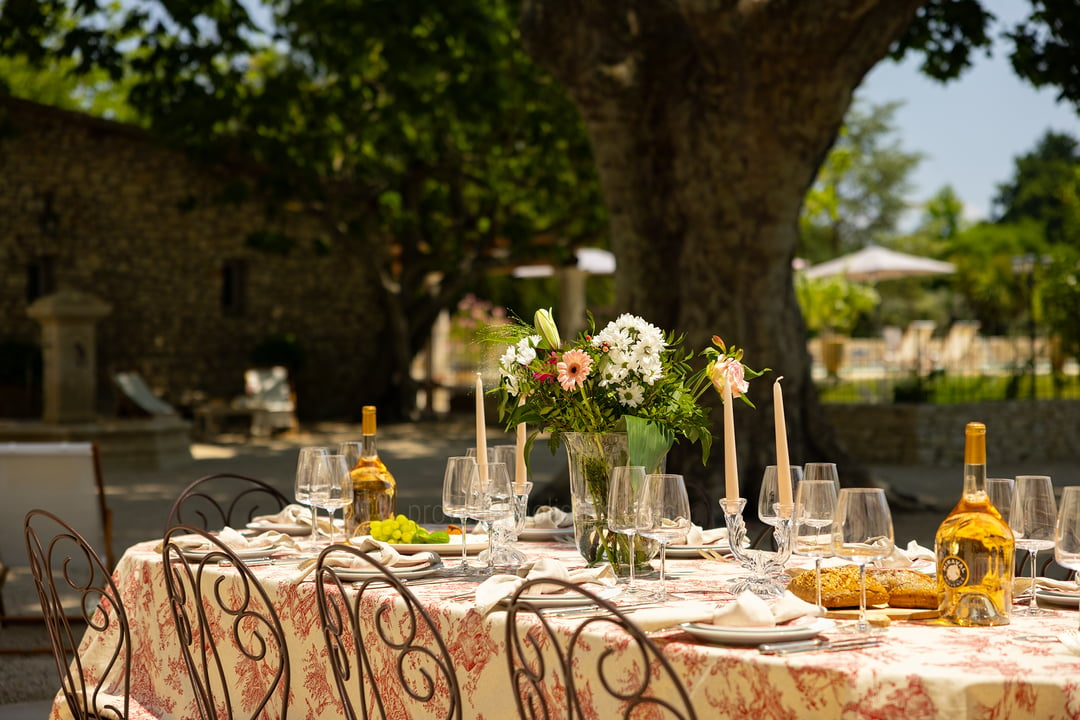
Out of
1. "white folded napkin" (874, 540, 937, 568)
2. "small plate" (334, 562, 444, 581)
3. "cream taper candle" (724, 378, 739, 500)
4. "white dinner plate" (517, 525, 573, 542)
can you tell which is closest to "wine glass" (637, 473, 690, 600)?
"cream taper candle" (724, 378, 739, 500)

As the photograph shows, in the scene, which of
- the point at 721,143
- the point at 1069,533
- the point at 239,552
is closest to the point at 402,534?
Answer: the point at 239,552

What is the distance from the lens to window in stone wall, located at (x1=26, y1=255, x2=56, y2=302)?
1864 cm

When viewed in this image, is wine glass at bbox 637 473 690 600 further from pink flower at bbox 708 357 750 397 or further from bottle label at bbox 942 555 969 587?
bottle label at bbox 942 555 969 587

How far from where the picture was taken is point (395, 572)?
121 inches

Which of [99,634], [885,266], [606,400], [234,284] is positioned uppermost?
[885,266]

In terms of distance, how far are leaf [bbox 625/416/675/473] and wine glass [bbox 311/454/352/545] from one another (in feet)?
2.76

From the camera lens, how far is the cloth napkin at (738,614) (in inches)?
92.7

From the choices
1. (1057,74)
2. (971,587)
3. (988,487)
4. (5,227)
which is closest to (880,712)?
(971,587)

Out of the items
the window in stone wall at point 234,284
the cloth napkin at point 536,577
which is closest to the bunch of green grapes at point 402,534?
the cloth napkin at point 536,577

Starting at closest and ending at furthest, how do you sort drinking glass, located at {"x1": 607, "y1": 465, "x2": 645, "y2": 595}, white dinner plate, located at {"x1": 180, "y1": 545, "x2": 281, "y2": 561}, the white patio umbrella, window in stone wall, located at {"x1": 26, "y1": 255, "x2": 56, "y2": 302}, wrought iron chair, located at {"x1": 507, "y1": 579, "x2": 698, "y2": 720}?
wrought iron chair, located at {"x1": 507, "y1": 579, "x2": 698, "y2": 720}, drinking glass, located at {"x1": 607, "y1": 465, "x2": 645, "y2": 595}, white dinner plate, located at {"x1": 180, "y1": 545, "x2": 281, "y2": 561}, window in stone wall, located at {"x1": 26, "y1": 255, "x2": 56, "y2": 302}, the white patio umbrella

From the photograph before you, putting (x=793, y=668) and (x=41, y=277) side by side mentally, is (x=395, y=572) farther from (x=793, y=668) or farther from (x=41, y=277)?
(x=41, y=277)

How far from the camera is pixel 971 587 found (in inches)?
100

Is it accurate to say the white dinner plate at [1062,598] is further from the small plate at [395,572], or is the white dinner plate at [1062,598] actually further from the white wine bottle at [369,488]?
the white wine bottle at [369,488]

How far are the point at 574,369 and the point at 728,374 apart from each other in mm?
352
